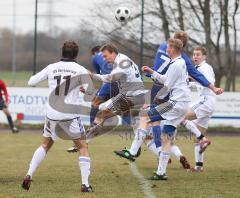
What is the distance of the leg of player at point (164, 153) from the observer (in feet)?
35.9

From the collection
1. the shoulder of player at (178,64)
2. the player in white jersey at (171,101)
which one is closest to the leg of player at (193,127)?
the player in white jersey at (171,101)

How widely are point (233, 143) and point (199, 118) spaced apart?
5.68 metres

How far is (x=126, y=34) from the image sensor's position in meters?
24.2

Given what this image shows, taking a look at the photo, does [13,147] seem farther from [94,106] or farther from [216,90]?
[216,90]

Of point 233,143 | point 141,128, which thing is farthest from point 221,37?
point 141,128

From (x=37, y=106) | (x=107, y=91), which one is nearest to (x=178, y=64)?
(x=107, y=91)

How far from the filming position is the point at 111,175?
451 inches

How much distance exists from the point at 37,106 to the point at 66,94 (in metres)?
12.5

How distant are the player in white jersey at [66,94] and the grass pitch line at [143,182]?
0.81 meters

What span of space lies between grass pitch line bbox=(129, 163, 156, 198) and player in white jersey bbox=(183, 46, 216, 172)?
1.08m

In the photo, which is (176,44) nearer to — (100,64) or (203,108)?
(203,108)

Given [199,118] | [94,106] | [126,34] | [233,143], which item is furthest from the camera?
[126,34]

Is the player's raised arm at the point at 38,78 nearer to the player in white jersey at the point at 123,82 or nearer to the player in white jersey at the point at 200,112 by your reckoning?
the player in white jersey at the point at 123,82

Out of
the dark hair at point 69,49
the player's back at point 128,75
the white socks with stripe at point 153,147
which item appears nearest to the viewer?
the dark hair at point 69,49
